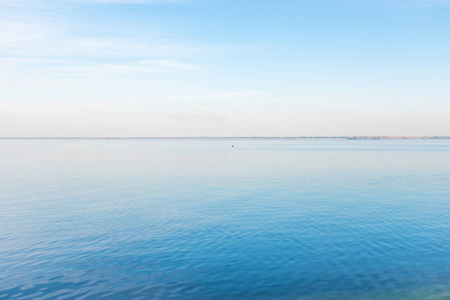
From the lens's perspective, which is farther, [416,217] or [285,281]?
[416,217]

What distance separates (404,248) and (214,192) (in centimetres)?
3141

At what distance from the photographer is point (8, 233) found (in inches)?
1147

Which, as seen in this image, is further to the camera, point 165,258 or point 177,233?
point 177,233

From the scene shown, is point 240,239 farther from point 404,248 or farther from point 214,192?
point 214,192

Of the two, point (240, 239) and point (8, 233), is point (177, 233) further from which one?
point (8, 233)

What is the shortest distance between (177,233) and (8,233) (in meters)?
15.7

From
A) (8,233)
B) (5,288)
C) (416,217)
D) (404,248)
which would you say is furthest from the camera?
(416,217)

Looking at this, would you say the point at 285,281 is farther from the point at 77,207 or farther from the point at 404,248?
the point at 77,207

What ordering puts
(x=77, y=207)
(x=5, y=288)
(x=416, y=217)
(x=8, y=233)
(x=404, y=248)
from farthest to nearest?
1. (x=77, y=207)
2. (x=416, y=217)
3. (x=8, y=233)
4. (x=404, y=248)
5. (x=5, y=288)

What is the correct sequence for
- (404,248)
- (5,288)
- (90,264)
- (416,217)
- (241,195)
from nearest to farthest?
1. (5,288)
2. (90,264)
3. (404,248)
4. (416,217)
5. (241,195)

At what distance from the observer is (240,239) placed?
27375 millimetres

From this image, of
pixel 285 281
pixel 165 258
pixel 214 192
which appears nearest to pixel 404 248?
pixel 285 281

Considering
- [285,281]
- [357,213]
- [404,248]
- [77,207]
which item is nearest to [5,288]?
[285,281]

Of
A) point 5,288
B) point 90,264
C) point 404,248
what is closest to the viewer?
point 5,288
